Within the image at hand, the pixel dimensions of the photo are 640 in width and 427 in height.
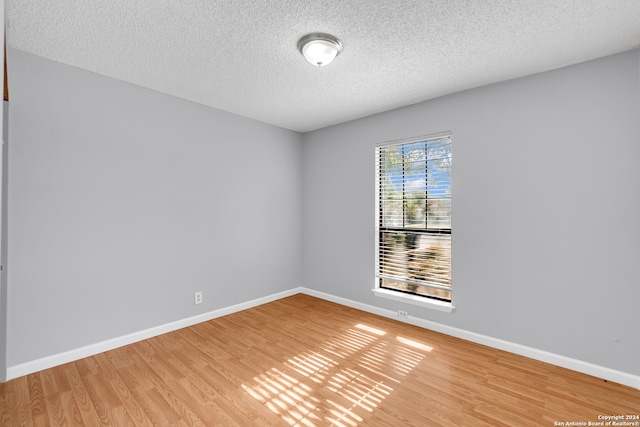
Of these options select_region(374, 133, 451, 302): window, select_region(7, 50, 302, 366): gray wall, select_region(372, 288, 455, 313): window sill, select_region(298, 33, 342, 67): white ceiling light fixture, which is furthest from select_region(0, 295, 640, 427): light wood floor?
select_region(298, 33, 342, 67): white ceiling light fixture

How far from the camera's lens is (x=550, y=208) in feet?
9.15

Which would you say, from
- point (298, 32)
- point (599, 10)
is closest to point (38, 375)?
point (298, 32)

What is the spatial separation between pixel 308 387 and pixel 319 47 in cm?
254

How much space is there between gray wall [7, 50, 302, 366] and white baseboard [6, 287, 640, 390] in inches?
2.5

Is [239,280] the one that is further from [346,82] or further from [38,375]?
[346,82]

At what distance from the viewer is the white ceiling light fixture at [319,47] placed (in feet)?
7.72

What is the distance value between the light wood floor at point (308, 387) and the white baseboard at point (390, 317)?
74 millimetres

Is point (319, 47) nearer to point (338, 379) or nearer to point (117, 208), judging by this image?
point (117, 208)

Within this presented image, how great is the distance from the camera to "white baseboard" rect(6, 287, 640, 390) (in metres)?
2.52

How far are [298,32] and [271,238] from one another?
2788 millimetres

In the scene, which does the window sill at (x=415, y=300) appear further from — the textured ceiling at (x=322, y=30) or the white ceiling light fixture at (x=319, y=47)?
the white ceiling light fixture at (x=319, y=47)

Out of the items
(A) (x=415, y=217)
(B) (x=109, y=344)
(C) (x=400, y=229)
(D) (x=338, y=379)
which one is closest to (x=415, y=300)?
(C) (x=400, y=229)

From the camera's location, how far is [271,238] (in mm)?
4520

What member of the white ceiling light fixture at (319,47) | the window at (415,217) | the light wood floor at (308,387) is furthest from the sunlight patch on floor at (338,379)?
the white ceiling light fixture at (319,47)
